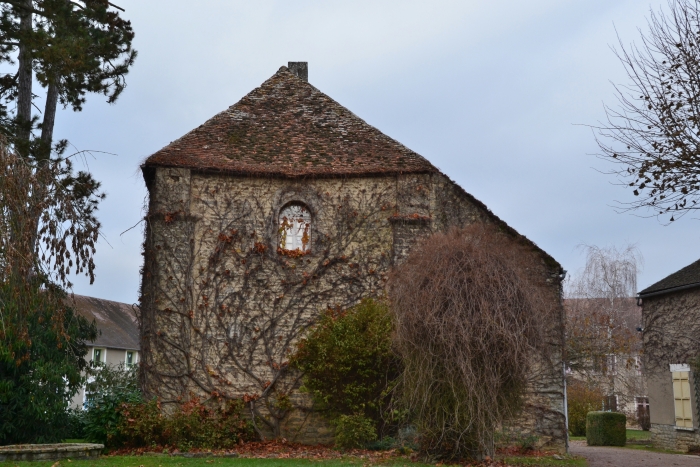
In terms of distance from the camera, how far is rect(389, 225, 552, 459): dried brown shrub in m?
9.55

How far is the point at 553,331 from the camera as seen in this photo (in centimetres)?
1399

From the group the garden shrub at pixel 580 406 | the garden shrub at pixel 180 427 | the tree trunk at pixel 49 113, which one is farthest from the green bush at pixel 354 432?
the garden shrub at pixel 580 406

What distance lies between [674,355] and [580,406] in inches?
335

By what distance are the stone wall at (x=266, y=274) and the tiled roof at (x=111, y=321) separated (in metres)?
17.3

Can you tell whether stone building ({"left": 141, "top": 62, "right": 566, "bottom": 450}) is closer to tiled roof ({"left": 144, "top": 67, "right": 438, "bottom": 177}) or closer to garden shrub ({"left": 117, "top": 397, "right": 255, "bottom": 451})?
tiled roof ({"left": 144, "top": 67, "right": 438, "bottom": 177})

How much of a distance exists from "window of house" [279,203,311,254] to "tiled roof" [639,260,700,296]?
9.09 meters

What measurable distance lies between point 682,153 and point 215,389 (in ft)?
30.3

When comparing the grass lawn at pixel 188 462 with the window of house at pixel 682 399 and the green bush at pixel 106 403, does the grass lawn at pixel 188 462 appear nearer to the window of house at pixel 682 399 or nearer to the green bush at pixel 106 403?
the green bush at pixel 106 403

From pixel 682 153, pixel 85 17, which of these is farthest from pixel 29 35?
pixel 682 153

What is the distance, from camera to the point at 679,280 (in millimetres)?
16719

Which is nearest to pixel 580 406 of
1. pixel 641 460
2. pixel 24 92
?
pixel 641 460

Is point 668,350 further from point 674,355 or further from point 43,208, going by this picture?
point 43,208

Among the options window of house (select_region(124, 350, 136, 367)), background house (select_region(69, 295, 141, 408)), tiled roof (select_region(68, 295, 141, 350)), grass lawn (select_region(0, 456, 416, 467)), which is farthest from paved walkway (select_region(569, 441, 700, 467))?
window of house (select_region(124, 350, 136, 367))

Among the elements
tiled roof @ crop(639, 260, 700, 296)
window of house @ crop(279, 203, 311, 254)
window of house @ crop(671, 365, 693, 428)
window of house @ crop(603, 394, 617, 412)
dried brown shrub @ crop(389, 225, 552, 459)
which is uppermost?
window of house @ crop(279, 203, 311, 254)
